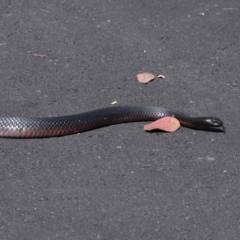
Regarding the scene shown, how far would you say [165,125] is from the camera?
739 cm

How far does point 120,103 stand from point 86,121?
2.55 ft

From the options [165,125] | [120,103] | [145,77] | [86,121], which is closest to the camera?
[86,121]

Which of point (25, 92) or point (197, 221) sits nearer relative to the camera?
point (197, 221)

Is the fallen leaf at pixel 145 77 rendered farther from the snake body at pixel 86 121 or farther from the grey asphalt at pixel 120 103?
the snake body at pixel 86 121

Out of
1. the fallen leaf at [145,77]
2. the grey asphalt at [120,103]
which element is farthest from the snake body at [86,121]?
the fallen leaf at [145,77]

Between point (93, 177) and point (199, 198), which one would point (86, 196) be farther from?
point (199, 198)

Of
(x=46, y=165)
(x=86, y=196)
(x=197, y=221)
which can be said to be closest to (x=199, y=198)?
(x=197, y=221)

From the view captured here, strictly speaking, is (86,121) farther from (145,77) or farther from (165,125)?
(145,77)

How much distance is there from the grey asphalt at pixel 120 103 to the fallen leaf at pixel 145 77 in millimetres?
81

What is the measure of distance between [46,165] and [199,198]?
134 cm

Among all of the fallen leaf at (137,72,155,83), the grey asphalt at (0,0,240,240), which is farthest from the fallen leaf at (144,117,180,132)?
the fallen leaf at (137,72,155,83)

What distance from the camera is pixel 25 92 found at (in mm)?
8008

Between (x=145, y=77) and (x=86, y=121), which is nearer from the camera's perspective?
A: (x=86, y=121)

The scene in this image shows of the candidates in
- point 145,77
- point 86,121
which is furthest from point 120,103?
point 86,121
